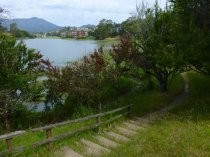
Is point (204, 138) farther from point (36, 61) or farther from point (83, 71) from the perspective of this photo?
point (36, 61)

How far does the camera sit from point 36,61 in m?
25.1

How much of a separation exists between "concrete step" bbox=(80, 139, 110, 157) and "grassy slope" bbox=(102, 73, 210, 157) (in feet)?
1.40

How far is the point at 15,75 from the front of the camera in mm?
22844

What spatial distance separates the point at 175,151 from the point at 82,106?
31.2 ft

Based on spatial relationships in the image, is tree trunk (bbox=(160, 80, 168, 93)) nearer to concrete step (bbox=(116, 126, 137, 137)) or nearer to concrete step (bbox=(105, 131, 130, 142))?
concrete step (bbox=(116, 126, 137, 137))

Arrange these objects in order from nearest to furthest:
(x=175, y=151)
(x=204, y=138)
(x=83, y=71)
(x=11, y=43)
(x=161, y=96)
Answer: (x=175, y=151) → (x=204, y=138) → (x=83, y=71) → (x=11, y=43) → (x=161, y=96)

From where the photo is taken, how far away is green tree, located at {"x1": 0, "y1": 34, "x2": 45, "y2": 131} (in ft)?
73.1

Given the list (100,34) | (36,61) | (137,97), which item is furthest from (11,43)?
(100,34)

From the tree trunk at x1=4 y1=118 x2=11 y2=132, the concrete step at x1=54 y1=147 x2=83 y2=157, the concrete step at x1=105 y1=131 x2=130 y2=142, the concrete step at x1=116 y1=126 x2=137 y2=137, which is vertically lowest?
the tree trunk at x1=4 y1=118 x2=11 y2=132

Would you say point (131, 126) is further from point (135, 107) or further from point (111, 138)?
point (135, 107)

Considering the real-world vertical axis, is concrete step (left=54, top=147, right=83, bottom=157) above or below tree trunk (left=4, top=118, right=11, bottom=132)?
above

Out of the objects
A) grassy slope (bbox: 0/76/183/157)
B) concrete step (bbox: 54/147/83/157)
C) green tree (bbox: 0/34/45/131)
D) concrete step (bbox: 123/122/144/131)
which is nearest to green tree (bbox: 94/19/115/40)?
grassy slope (bbox: 0/76/183/157)

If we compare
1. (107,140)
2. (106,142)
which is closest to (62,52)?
(107,140)

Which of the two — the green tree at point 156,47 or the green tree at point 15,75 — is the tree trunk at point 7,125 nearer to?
the green tree at point 15,75
